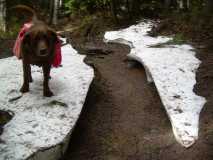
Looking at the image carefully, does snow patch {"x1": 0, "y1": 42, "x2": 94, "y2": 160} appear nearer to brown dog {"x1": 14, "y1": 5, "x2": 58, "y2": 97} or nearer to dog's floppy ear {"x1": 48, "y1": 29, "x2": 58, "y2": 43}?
brown dog {"x1": 14, "y1": 5, "x2": 58, "y2": 97}

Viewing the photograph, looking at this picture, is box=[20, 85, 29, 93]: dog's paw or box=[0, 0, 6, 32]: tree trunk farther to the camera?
box=[0, 0, 6, 32]: tree trunk

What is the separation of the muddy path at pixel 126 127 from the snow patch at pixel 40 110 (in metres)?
0.49

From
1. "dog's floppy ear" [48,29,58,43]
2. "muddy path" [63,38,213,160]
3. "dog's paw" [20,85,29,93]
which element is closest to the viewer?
"muddy path" [63,38,213,160]

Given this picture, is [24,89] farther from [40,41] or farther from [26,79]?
[40,41]

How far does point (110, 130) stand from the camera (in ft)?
25.5

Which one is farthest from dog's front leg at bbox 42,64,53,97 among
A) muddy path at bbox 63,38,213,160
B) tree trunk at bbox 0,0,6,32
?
tree trunk at bbox 0,0,6,32

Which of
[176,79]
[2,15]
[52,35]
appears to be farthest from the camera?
[2,15]

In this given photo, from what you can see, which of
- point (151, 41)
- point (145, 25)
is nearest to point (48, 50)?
point (151, 41)

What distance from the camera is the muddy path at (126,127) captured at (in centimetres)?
672

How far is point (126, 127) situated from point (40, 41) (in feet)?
8.04

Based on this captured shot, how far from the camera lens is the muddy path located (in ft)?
22.1

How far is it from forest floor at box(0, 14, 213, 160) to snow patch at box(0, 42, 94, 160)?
0.49m

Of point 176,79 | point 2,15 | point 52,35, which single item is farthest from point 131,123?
point 2,15

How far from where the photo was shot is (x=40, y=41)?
6961 millimetres
